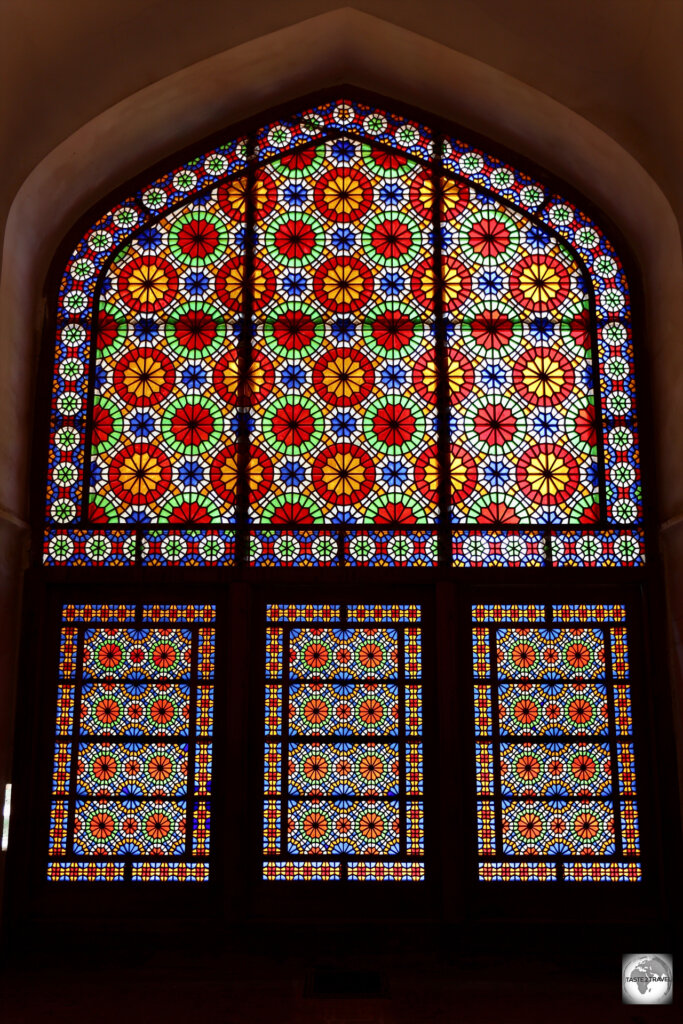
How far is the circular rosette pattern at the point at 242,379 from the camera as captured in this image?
15.0 ft

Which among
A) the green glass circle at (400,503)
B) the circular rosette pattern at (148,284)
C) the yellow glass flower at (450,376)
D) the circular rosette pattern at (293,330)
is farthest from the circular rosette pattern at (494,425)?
the circular rosette pattern at (148,284)

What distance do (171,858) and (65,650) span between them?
1.03 metres

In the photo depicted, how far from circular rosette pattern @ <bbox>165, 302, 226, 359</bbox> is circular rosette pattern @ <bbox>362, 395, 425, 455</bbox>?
0.83m

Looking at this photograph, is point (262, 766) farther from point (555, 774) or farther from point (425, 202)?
point (425, 202)

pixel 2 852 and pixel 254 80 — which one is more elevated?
pixel 254 80

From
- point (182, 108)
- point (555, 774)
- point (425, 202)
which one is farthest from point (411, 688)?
point (182, 108)

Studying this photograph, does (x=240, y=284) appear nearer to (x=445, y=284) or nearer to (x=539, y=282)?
(x=445, y=284)

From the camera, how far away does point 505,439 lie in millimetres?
4523

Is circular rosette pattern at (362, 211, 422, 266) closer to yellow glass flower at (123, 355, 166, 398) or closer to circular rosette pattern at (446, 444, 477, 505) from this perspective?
circular rosette pattern at (446, 444, 477, 505)

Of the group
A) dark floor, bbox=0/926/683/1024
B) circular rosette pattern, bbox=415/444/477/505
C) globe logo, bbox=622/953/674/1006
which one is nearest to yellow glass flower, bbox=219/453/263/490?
circular rosette pattern, bbox=415/444/477/505

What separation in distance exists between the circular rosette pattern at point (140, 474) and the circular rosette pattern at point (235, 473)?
0.23m

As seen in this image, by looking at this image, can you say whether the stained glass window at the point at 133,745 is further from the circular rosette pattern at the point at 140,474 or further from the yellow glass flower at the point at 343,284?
the yellow glass flower at the point at 343,284

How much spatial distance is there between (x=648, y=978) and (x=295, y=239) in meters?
3.63

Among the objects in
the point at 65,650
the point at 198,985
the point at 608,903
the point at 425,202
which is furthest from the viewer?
the point at 425,202
